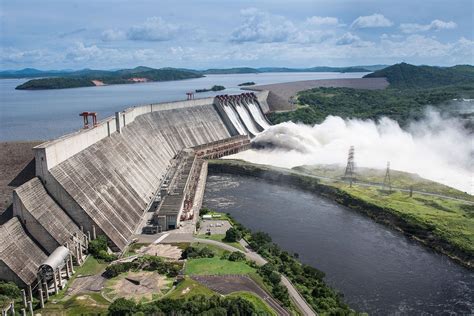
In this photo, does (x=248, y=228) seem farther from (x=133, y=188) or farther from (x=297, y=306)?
(x=297, y=306)

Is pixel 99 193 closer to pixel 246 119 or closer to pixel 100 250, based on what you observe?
pixel 100 250

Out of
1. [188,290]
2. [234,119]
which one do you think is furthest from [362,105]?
[188,290]

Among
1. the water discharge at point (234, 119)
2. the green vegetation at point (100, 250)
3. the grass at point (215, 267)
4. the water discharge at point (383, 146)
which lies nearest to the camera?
the grass at point (215, 267)

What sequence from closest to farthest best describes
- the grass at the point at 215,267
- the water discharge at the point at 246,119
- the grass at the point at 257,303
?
the grass at the point at 257,303 → the grass at the point at 215,267 → the water discharge at the point at 246,119

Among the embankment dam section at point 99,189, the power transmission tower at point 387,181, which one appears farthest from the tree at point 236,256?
the power transmission tower at point 387,181

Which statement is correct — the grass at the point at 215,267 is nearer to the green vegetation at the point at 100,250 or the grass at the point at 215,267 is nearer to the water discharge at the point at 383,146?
the green vegetation at the point at 100,250

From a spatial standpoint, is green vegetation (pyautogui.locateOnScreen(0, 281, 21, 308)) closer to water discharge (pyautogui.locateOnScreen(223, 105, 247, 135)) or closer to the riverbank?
the riverbank

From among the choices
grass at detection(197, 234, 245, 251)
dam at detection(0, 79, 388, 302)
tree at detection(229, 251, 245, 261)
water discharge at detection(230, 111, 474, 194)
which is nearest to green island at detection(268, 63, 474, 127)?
water discharge at detection(230, 111, 474, 194)
